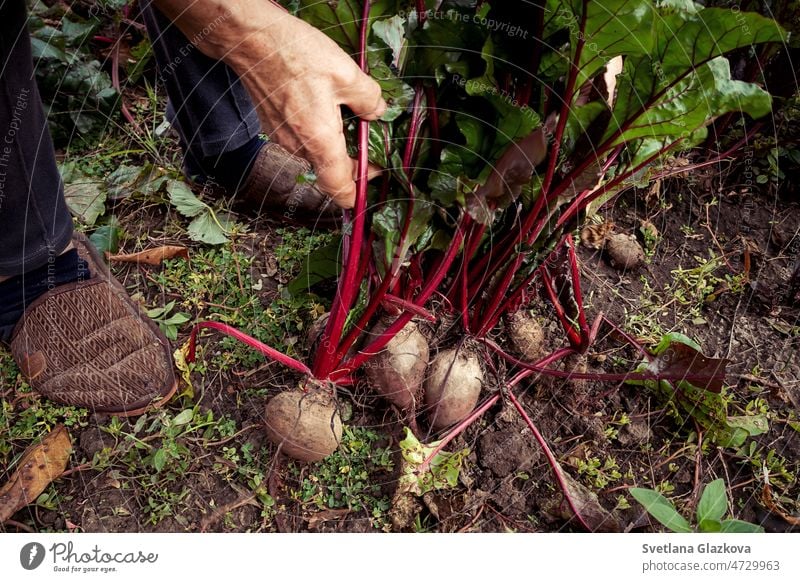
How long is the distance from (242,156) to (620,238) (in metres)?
1.09

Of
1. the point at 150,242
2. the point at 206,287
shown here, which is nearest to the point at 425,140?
the point at 206,287

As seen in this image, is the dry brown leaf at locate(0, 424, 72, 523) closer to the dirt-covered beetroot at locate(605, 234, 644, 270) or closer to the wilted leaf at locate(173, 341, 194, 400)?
the wilted leaf at locate(173, 341, 194, 400)

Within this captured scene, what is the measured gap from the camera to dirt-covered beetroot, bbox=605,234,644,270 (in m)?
1.71

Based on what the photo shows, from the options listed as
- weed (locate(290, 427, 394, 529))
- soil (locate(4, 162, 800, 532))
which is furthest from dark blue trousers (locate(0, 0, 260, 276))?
weed (locate(290, 427, 394, 529))

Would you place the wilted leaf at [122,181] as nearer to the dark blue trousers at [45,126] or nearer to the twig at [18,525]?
the dark blue trousers at [45,126]

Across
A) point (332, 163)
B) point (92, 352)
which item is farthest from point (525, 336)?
point (92, 352)

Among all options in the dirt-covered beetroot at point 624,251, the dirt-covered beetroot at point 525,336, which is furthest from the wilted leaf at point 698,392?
the dirt-covered beetroot at point 624,251

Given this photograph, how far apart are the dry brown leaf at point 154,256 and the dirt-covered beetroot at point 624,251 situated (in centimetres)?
117

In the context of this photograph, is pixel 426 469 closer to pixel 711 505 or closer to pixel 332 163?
pixel 711 505

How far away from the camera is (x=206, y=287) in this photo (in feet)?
5.32

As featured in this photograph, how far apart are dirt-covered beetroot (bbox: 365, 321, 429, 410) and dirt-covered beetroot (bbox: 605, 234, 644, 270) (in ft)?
2.19

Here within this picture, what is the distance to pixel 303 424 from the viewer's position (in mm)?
1280

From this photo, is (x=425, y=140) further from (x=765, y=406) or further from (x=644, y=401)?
(x=765, y=406)

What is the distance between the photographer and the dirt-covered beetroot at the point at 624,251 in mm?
1708
